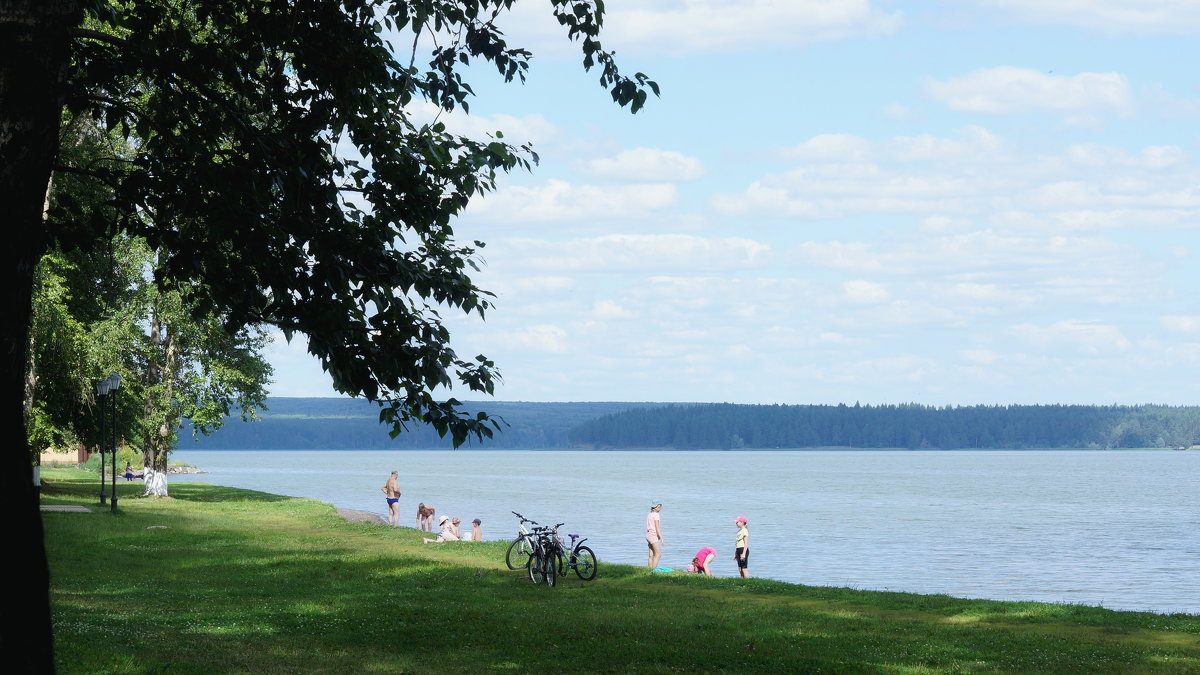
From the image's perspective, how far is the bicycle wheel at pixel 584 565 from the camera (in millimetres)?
22797

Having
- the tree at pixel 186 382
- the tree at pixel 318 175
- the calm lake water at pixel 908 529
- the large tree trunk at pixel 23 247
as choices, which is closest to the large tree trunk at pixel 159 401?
the tree at pixel 186 382

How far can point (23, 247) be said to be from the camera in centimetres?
657

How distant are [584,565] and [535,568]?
121cm

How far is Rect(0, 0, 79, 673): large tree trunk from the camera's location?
19.9 ft

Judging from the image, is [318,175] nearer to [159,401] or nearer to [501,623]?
[501,623]

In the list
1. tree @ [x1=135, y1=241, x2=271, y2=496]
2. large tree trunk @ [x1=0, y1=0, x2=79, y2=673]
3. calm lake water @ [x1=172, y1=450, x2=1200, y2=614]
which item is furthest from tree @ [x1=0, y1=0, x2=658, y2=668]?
tree @ [x1=135, y1=241, x2=271, y2=496]

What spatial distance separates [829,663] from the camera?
13320 mm

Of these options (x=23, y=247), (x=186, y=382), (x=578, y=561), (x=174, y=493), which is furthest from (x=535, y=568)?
(x=174, y=493)

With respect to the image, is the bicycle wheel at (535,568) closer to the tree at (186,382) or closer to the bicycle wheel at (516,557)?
the bicycle wheel at (516,557)

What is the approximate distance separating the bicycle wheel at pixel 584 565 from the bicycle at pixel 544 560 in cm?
65

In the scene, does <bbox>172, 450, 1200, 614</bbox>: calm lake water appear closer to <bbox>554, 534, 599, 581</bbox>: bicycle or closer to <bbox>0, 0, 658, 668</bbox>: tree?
<bbox>554, 534, 599, 581</bbox>: bicycle

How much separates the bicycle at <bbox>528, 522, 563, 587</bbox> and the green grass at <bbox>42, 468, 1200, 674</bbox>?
509mm

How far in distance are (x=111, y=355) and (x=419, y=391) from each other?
33338 mm

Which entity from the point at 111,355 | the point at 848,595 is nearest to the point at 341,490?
the point at 111,355
